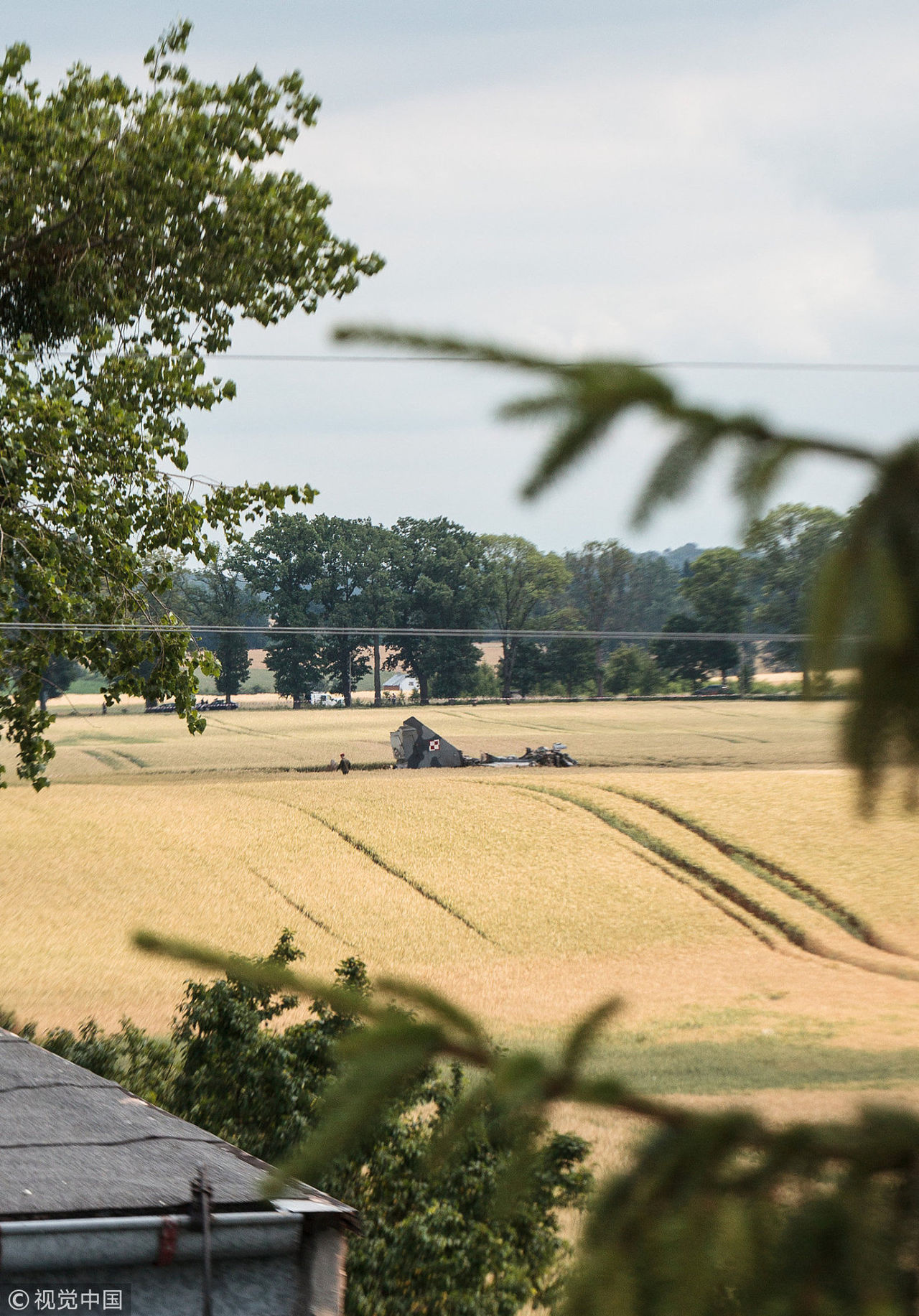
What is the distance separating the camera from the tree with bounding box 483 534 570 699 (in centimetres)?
1281

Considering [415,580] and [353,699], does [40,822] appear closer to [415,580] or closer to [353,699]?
[353,699]

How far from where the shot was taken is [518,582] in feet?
42.9

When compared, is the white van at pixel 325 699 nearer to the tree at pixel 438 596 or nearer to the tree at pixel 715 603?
the tree at pixel 438 596

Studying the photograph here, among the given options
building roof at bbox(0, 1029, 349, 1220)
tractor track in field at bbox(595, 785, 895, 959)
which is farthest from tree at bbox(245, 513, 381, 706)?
building roof at bbox(0, 1029, 349, 1220)

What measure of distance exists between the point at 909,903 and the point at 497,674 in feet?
18.0

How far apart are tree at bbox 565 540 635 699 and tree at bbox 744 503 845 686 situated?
32.4ft

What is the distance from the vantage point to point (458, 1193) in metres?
4.99

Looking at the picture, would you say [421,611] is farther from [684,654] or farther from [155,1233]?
[155,1233]

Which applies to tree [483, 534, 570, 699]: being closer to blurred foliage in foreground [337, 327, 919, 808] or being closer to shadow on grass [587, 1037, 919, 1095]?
shadow on grass [587, 1037, 919, 1095]

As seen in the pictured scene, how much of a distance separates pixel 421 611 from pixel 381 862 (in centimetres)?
330

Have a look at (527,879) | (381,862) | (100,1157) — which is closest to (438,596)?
(381,862)

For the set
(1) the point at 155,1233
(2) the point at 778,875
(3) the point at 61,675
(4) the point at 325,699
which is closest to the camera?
(1) the point at 155,1233

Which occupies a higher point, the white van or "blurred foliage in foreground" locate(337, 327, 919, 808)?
"blurred foliage in foreground" locate(337, 327, 919, 808)

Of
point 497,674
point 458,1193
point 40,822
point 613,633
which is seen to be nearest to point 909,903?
point 613,633
